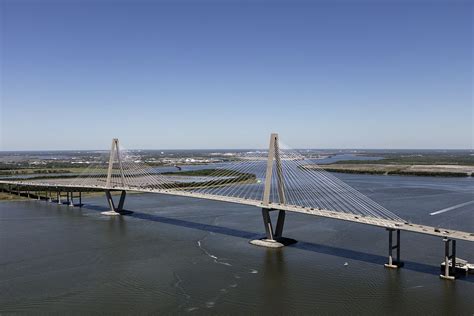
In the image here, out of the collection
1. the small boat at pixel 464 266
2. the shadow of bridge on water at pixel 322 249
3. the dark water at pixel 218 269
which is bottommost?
the dark water at pixel 218 269

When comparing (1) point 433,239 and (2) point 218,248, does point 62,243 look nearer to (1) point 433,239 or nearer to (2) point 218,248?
(2) point 218,248

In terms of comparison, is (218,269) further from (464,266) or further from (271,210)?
(464,266)

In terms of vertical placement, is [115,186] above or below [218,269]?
above

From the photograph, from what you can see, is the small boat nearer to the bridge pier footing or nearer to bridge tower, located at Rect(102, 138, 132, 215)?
the bridge pier footing

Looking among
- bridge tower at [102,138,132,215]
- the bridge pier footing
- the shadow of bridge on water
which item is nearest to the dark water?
the shadow of bridge on water

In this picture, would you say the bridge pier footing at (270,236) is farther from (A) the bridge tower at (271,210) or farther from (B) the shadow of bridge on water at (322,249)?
(B) the shadow of bridge on water at (322,249)

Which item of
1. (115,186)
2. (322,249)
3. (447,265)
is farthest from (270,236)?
(115,186)

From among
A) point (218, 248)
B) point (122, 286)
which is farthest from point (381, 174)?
point (122, 286)

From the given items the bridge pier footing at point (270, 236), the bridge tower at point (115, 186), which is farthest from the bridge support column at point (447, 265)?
the bridge tower at point (115, 186)
